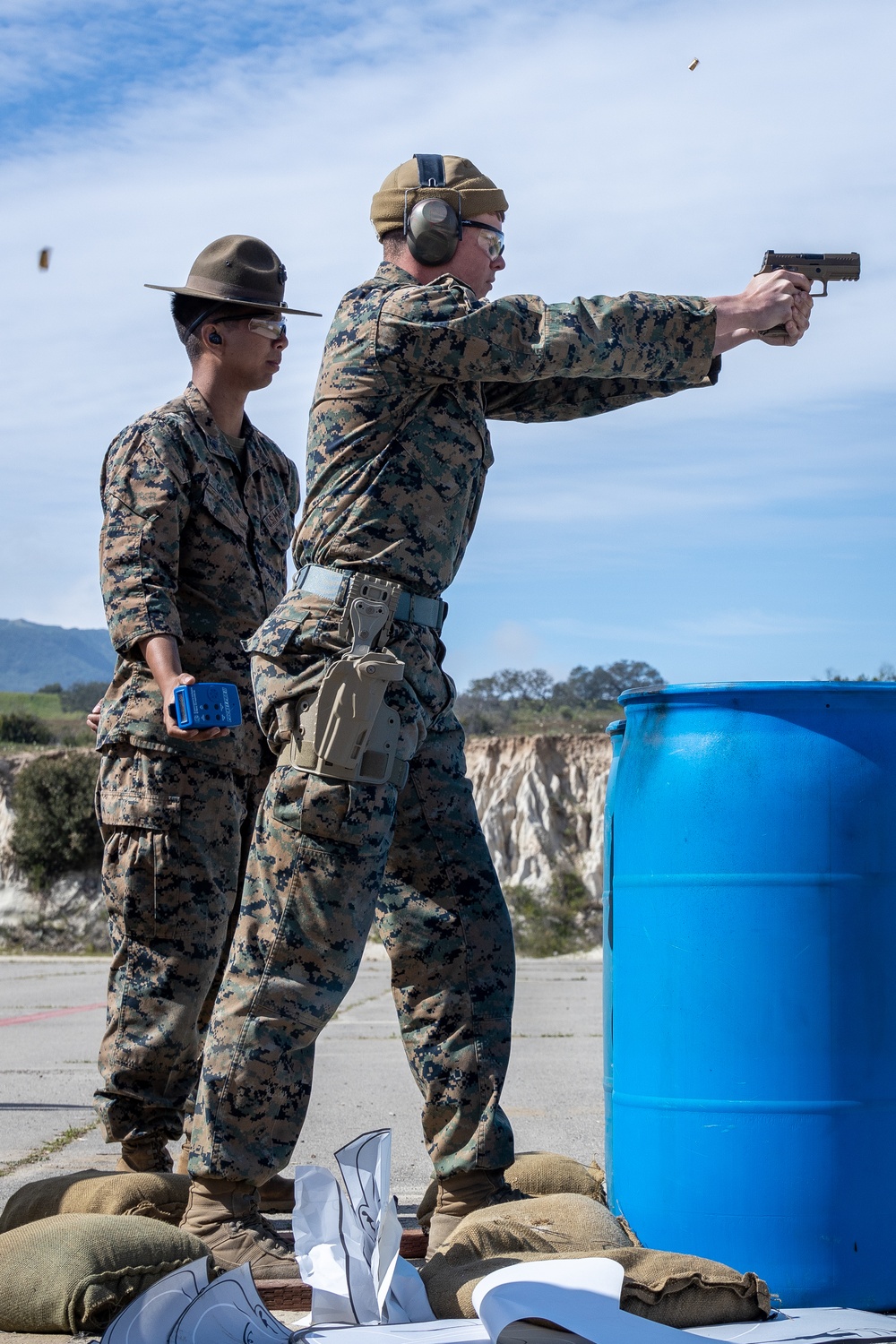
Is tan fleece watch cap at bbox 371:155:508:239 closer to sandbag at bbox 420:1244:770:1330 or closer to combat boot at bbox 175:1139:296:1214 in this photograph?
sandbag at bbox 420:1244:770:1330

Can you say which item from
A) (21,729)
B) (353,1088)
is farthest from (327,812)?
(21,729)

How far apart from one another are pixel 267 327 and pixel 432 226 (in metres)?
0.88

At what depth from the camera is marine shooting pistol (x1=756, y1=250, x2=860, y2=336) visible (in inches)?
123

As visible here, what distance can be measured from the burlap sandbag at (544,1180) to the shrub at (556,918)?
2085 centimetres

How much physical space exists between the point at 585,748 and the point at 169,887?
28842mm

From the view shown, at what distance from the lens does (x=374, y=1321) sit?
2.42 meters

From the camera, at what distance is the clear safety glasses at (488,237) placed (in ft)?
10.2

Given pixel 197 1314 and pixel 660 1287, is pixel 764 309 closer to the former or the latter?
pixel 660 1287

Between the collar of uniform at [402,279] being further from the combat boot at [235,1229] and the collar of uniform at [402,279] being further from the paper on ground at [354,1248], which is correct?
the combat boot at [235,1229]

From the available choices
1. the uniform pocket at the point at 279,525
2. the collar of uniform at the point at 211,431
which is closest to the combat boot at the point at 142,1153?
the uniform pocket at the point at 279,525

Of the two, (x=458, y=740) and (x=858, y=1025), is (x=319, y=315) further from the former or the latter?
(x=858, y=1025)

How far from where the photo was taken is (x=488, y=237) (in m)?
3.15

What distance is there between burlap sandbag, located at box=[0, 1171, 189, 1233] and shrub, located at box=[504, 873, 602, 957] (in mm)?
21069

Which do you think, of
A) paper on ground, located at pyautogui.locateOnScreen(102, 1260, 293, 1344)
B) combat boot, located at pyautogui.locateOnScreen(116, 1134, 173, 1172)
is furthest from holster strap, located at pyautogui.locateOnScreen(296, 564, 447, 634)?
combat boot, located at pyautogui.locateOnScreen(116, 1134, 173, 1172)
